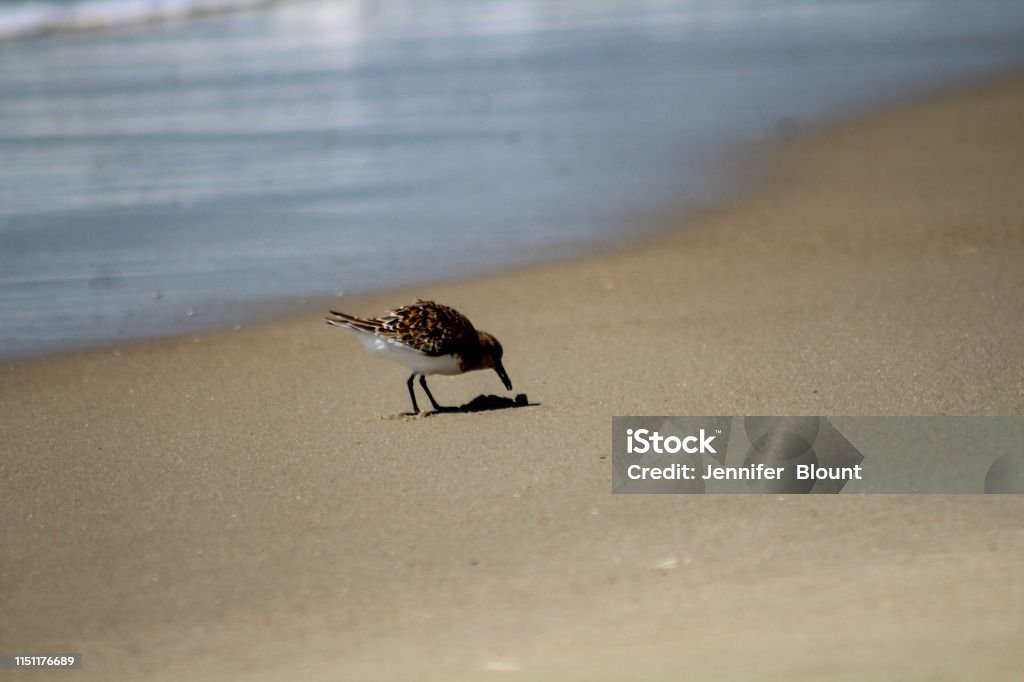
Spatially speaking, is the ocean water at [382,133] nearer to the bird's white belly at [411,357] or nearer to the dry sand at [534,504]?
the dry sand at [534,504]

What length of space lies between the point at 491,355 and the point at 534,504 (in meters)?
1.48

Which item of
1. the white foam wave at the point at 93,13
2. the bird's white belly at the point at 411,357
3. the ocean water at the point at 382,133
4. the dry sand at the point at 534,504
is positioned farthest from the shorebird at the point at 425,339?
the white foam wave at the point at 93,13

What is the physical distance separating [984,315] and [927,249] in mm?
1734

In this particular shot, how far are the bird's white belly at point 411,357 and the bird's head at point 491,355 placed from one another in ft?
0.47

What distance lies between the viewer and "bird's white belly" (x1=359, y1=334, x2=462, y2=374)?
674 cm

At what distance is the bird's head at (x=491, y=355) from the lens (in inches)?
275

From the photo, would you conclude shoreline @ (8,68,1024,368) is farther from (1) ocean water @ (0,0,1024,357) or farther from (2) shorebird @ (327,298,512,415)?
(2) shorebird @ (327,298,512,415)

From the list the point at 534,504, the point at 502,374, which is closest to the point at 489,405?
the point at 502,374

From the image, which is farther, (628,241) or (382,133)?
(382,133)

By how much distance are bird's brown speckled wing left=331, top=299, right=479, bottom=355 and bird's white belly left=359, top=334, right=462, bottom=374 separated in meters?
0.03

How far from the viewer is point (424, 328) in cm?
673

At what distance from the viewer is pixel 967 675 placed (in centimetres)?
411

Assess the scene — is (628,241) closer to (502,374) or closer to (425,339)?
(502,374)

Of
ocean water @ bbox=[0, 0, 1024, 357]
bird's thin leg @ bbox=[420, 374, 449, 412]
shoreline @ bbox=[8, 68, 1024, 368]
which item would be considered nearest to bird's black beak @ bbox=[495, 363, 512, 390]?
bird's thin leg @ bbox=[420, 374, 449, 412]
